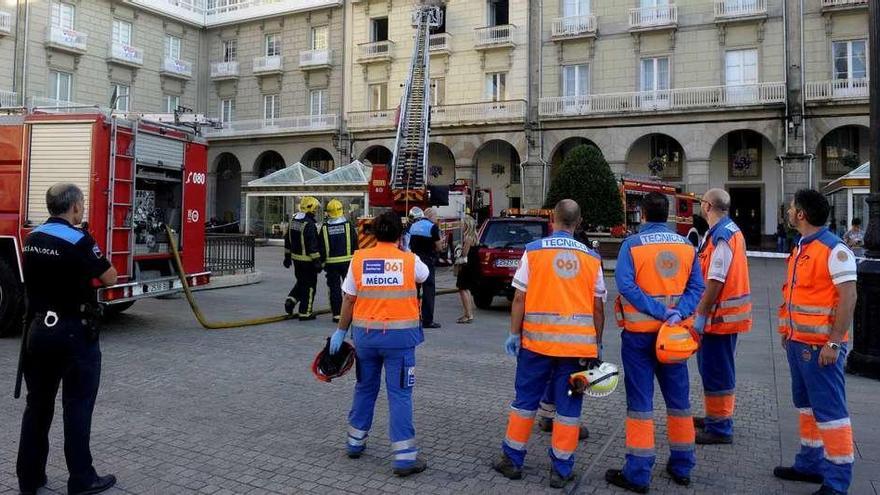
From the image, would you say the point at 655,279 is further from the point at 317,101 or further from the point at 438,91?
the point at 317,101

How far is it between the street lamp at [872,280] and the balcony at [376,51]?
92.0ft

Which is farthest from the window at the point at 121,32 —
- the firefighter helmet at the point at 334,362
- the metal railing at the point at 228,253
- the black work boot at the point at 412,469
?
the black work boot at the point at 412,469

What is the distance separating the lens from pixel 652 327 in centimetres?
403

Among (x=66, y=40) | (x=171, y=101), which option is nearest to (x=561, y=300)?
(x=66, y=40)

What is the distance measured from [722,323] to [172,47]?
38977mm

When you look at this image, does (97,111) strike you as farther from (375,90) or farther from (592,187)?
(375,90)

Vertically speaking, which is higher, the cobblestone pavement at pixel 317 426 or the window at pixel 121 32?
the window at pixel 121 32

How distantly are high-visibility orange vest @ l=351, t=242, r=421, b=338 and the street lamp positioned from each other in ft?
17.2

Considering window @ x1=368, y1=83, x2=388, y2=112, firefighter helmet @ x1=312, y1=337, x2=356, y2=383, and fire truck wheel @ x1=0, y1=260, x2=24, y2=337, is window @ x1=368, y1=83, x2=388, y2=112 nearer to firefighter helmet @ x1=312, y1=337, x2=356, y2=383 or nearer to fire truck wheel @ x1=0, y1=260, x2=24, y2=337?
fire truck wheel @ x1=0, y1=260, x2=24, y2=337

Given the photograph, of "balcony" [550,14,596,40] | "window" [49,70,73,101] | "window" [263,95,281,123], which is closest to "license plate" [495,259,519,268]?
"balcony" [550,14,596,40]

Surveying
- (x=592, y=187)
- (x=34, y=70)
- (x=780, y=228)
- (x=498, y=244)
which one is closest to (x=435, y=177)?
(x=592, y=187)

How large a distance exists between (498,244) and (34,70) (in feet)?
95.1

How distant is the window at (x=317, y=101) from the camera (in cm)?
3559

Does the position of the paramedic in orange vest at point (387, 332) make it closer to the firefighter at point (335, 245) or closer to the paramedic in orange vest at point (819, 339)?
the paramedic in orange vest at point (819, 339)
